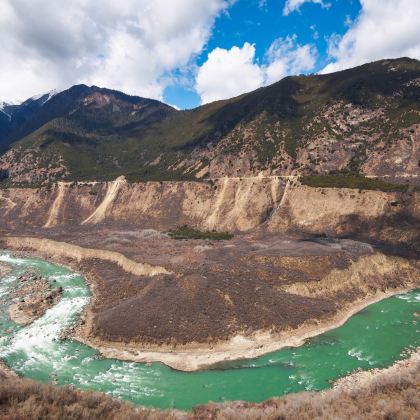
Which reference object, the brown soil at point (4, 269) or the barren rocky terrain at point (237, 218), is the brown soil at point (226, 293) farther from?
the brown soil at point (4, 269)

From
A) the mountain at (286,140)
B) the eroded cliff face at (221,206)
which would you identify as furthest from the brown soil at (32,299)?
the mountain at (286,140)

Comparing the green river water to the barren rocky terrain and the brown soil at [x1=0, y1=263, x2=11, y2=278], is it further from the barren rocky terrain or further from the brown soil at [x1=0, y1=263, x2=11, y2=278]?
the brown soil at [x1=0, y1=263, x2=11, y2=278]

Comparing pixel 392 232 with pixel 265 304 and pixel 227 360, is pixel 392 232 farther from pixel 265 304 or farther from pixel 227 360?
pixel 227 360

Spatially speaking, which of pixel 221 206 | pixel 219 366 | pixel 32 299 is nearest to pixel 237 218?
pixel 221 206

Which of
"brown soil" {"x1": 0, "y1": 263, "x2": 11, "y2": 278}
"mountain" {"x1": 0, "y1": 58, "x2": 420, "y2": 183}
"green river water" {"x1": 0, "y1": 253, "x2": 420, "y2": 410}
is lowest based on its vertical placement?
"green river water" {"x1": 0, "y1": 253, "x2": 420, "y2": 410}

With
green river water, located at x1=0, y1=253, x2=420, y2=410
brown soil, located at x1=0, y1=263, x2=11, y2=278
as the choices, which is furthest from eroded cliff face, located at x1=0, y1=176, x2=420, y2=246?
brown soil, located at x1=0, y1=263, x2=11, y2=278

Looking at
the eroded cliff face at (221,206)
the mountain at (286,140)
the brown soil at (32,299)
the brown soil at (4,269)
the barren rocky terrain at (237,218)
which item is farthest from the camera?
the mountain at (286,140)
